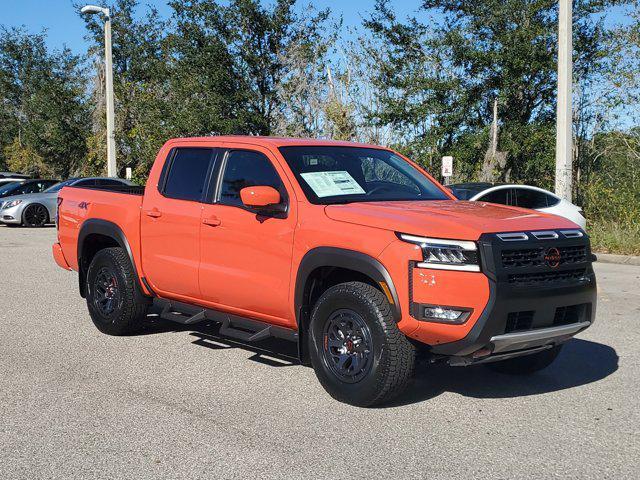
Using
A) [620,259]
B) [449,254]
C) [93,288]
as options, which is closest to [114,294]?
[93,288]

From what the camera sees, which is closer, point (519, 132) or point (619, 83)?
point (619, 83)

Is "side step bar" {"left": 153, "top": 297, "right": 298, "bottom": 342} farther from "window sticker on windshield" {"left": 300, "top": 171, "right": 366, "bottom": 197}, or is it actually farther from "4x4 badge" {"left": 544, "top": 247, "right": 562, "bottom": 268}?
A: "4x4 badge" {"left": 544, "top": 247, "right": 562, "bottom": 268}

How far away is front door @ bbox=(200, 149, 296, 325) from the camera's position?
568 centimetres

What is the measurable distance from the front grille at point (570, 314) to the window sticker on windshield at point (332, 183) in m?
1.71

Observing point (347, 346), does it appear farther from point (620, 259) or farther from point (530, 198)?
point (620, 259)

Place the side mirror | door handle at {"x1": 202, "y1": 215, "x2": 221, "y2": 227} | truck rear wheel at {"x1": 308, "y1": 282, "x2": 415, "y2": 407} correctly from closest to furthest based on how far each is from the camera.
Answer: truck rear wheel at {"x1": 308, "y1": 282, "x2": 415, "y2": 407}, the side mirror, door handle at {"x1": 202, "y1": 215, "x2": 221, "y2": 227}

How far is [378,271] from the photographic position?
→ 4.93 meters

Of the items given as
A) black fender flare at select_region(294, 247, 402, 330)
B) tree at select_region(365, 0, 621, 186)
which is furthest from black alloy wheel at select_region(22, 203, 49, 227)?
black fender flare at select_region(294, 247, 402, 330)

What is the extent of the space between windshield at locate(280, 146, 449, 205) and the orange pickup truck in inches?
0.6

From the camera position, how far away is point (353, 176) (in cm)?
608

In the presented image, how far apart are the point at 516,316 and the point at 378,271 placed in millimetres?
893

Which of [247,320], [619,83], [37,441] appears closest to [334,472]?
[37,441]

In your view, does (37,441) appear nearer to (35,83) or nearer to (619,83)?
(619,83)

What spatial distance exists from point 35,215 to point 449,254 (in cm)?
2142
